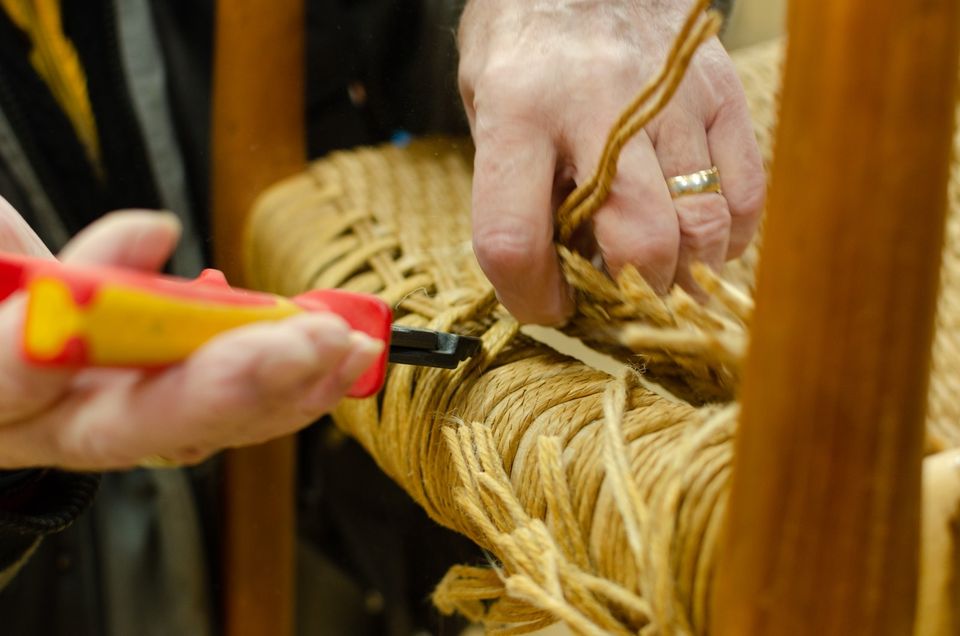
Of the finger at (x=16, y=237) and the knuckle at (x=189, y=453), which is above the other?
the finger at (x=16, y=237)

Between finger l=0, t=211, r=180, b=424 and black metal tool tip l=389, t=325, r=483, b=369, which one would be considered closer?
finger l=0, t=211, r=180, b=424

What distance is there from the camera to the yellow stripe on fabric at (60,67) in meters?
0.48

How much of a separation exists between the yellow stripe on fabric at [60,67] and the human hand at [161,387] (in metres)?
0.34

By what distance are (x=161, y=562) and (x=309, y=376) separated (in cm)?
45

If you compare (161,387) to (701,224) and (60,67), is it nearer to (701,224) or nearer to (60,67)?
(701,224)

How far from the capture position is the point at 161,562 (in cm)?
57

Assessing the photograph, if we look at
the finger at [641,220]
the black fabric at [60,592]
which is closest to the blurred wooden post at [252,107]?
the black fabric at [60,592]

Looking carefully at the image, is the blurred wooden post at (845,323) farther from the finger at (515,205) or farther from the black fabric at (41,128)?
the black fabric at (41,128)

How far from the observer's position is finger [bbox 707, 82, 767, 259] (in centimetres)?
30

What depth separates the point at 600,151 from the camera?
28 cm

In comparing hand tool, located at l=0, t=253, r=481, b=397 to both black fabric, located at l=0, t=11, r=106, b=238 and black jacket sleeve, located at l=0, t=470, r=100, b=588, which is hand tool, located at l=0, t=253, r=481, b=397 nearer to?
black jacket sleeve, located at l=0, t=470, r=100, b=588

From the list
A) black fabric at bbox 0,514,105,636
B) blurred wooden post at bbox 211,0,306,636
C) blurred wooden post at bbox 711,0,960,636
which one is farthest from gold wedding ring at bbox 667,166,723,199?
black fabric at bbox 0,514,105,636

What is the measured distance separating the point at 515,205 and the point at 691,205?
54mm

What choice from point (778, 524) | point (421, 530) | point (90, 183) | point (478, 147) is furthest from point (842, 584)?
point (90, 183)
